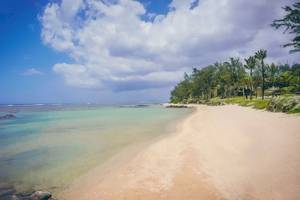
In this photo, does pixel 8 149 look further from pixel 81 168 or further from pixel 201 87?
pixel 201 87

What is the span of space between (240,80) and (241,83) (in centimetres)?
161

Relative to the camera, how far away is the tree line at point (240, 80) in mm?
76500

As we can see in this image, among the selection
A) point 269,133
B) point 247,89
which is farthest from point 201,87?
point 269,133

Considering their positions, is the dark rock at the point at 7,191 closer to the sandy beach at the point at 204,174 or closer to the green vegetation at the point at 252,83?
the sandy beach at the point at 204,174

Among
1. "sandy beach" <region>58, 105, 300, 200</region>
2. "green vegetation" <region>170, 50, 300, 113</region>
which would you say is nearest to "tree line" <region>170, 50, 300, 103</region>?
"green vegetation" <region>170, 50, 300, 113</region>

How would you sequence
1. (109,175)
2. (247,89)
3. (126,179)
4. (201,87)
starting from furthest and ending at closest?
(201,87) → (247,89) → (109,175) → (126,179)

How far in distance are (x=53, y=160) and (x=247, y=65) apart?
72.2 metres

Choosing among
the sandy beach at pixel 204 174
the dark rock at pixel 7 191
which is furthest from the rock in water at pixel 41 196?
the dark rock at pixel 7 191

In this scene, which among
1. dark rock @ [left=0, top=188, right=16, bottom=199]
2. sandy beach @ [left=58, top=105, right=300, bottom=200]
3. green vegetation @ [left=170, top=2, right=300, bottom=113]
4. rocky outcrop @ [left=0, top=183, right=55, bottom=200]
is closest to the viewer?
sandy beach @ [left=58, top=105, right=300, bottom=200]

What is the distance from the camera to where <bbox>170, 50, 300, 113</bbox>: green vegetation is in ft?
239

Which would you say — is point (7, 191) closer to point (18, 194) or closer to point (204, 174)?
point (18, 194)

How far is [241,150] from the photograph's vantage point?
14.0 metres

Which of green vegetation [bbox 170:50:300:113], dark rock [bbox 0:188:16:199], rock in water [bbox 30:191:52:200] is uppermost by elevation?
green vegetation [bbox 170:50:300:113]

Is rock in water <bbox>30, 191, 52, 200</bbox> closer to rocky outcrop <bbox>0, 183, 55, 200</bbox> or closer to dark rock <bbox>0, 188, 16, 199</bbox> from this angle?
rocky outcrop <bbox>0, 183, 55, 200</bbox>
